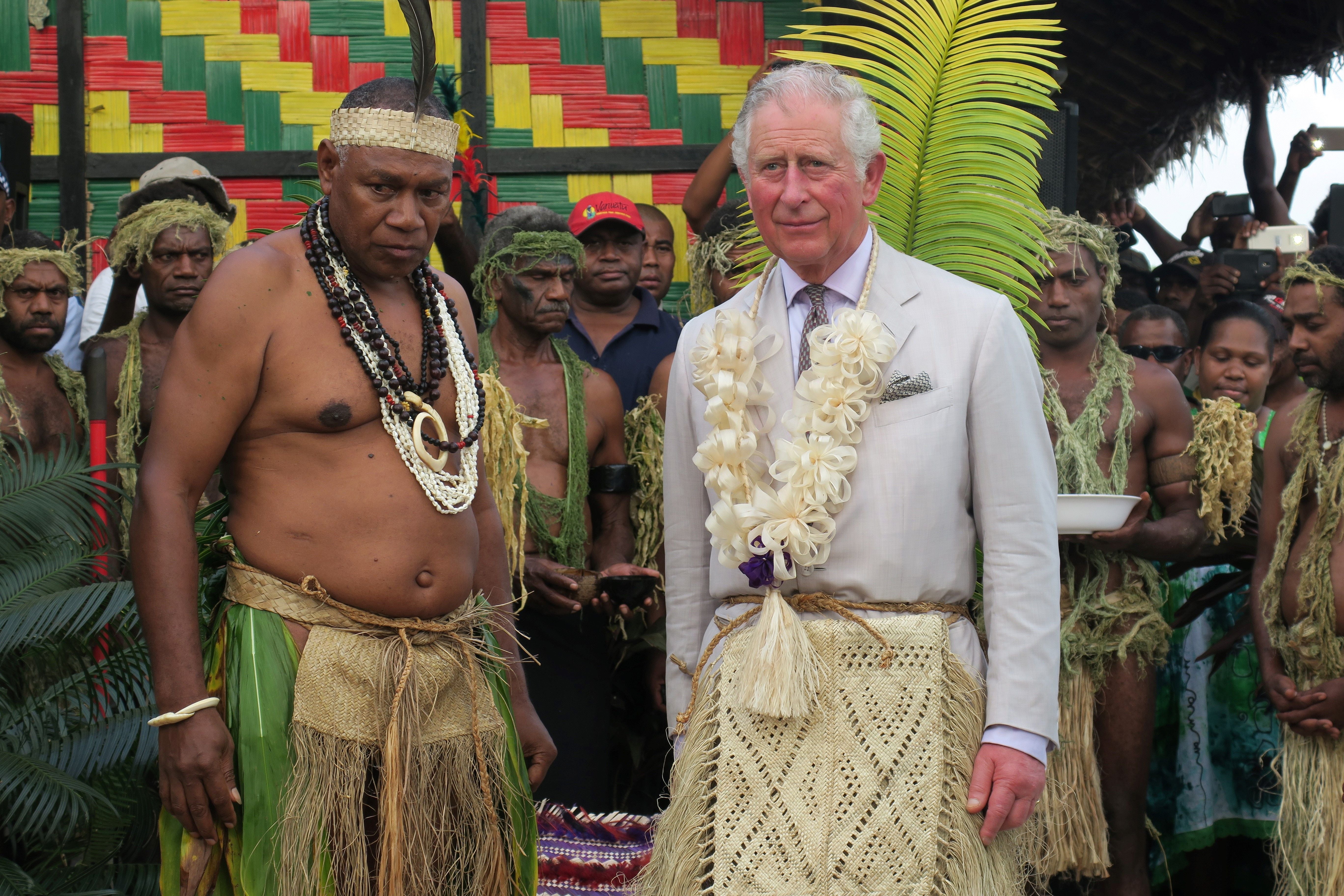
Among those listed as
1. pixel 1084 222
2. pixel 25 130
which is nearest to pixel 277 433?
pixel 1084 222

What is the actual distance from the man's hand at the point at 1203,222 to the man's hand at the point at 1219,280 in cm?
108

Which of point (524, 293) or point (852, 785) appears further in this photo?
point (524, 293)

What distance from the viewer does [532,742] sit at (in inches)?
132

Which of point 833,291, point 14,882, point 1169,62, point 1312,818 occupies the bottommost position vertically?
point 1312,818

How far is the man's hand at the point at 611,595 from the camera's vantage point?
15.3ft

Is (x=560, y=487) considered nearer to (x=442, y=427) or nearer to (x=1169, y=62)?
→ (x=442, y=427)

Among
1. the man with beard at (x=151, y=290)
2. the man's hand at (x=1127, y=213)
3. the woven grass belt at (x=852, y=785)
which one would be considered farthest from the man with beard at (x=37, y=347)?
the man's hand at (x=1127, y=213)

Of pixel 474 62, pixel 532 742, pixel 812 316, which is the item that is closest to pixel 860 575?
pixel 812 316

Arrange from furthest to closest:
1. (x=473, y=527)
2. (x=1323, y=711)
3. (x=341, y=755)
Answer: (x=1323, y=711) → (x=473, y=527) → (x=341, y=755)

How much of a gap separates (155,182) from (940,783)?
4272 mm

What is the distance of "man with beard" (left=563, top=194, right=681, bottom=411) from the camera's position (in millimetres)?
5594

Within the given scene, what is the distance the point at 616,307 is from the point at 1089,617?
7.70 ft

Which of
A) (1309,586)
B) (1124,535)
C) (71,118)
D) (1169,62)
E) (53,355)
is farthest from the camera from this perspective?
(1169,62)

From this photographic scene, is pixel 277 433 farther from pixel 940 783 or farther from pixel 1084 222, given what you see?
pixel 1084 222
